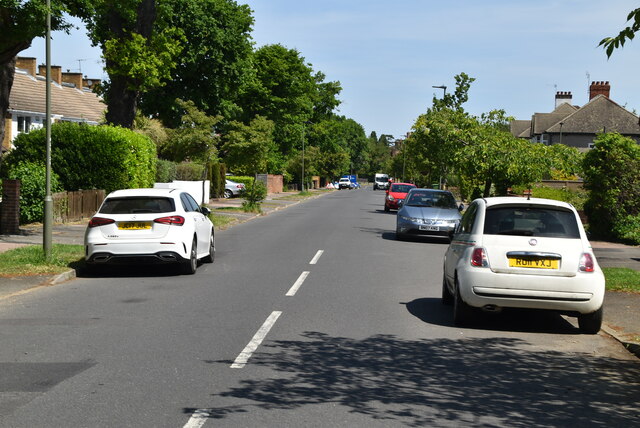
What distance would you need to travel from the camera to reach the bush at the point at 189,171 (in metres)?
39.0

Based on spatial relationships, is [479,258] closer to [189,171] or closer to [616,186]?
[616,186]

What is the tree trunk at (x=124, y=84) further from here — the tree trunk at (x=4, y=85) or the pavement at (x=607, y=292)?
the tree trunk at (x=4, y=85)

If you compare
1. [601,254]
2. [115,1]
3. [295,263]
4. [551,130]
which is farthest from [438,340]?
[551,130]

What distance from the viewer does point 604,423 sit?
17.4 feet

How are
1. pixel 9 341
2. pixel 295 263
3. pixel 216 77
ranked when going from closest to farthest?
pixel 9 341
pixel 295 263
pixel 216 77

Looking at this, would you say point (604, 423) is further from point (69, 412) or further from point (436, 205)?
point (436, 205)

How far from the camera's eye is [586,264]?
855 centimetres

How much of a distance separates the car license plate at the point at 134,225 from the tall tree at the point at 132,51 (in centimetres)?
1214

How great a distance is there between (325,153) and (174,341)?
341 feet

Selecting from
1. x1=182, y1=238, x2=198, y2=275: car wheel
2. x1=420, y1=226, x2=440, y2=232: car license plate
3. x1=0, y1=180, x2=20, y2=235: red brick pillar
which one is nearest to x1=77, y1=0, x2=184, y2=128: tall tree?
x1=0, y1=180, x2=20, y2=235: red brick pillar

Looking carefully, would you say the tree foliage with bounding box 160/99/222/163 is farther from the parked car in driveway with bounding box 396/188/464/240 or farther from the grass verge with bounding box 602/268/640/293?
the grass verge with bounding box 602/268/640/293

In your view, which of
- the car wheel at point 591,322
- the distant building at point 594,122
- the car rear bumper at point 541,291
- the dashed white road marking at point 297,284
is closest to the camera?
the car rear bumper at point 541,291

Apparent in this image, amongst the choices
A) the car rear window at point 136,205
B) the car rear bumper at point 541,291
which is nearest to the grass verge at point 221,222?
the car rear window at point 136,205

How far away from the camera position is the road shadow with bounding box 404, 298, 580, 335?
912 centimetres
